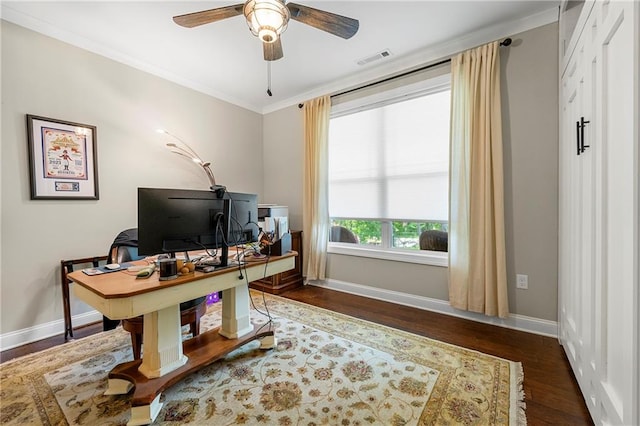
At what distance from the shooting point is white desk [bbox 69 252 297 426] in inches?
50.4

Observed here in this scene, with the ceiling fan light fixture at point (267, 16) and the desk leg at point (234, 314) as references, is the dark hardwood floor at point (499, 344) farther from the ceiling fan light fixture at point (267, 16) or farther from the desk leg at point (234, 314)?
the ceiling fan light fixture at point (267, 16)

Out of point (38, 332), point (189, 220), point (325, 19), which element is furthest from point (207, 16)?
point (38, 332)

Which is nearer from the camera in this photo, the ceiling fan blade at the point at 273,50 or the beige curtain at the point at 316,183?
the ceiling fan blade at the point at 273,50

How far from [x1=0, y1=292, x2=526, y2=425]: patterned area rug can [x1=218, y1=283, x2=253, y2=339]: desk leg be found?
7.6 inches

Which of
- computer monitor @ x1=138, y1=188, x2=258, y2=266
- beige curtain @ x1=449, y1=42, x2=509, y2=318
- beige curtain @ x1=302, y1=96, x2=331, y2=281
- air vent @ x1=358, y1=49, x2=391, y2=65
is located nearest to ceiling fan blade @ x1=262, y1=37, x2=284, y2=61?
computer monitor @ x1=138, y1=188, x2=258, y2=266

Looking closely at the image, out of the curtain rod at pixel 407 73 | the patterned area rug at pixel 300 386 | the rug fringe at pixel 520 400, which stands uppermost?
the curtain rod at pixel 407 73

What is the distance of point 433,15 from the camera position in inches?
89.7

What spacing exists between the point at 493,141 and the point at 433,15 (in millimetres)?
1209

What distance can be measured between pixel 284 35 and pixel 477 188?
2.33 meters

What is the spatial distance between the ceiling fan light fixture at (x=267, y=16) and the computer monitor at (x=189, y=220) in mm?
1022

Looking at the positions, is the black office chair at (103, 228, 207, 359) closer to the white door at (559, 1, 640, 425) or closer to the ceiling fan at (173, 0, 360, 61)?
the ceiling fan at (173, 0, 360, 61)

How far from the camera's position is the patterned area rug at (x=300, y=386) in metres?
1.42

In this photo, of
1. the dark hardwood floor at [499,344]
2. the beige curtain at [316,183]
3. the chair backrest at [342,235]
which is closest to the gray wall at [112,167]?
the dark hardwood floor at [499,344]

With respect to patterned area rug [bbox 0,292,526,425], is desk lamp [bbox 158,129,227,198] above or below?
above
